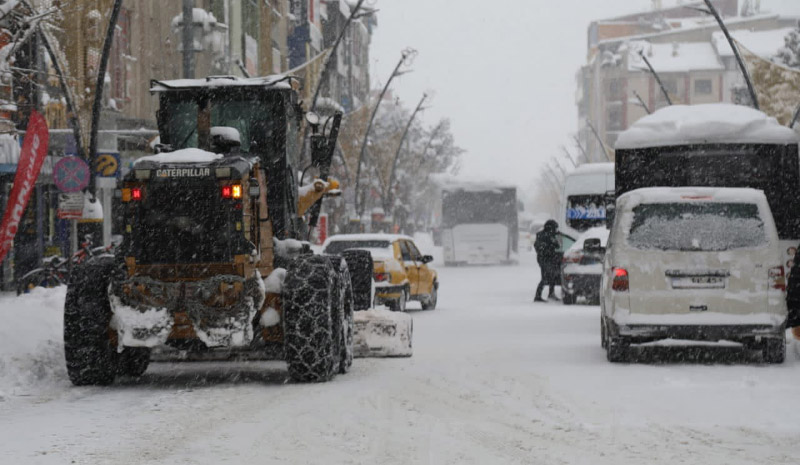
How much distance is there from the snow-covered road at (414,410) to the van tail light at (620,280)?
785mm

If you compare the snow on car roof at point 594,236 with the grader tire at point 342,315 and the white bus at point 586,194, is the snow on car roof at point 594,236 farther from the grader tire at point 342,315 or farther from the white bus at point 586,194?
the grader tire at point 342,315

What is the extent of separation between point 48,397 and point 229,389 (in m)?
1.55

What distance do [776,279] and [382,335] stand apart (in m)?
4.12

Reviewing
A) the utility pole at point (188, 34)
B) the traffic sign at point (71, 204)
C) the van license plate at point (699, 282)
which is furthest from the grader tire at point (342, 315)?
the traffic sign at point (71, 204)

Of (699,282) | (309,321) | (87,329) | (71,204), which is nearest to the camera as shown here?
(309,321)

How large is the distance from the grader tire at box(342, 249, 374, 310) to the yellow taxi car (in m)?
6.89

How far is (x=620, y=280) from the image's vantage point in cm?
1498

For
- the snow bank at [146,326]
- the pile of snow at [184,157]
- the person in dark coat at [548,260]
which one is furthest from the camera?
the person in dark coat at [548,260]

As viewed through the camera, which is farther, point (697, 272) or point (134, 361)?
point (697, 272)

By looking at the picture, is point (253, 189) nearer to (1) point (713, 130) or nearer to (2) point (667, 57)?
(1) point (713, 130)

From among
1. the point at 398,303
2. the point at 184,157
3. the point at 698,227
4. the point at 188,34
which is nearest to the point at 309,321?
the point at 184,157

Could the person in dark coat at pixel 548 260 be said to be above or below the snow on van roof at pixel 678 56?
below

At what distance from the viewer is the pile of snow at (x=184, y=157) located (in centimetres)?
1294

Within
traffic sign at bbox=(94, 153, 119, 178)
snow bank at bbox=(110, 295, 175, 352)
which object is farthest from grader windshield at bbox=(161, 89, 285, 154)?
traffic sign at bbox=(94, 153, 119, 178)
